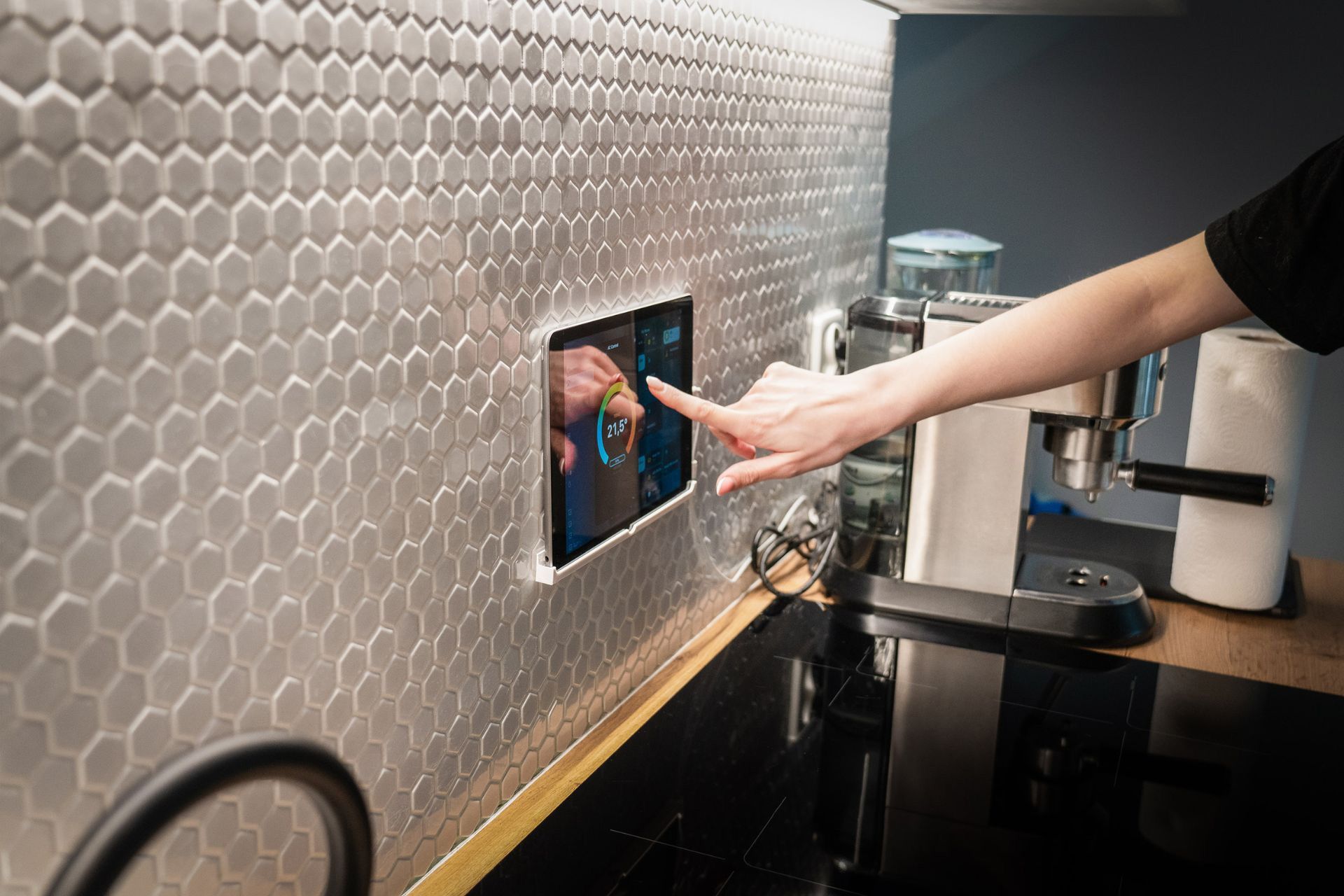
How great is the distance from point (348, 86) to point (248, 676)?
0.33 metres

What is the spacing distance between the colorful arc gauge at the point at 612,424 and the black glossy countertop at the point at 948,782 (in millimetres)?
259

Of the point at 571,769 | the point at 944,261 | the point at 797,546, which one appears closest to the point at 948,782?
the point at 571,769

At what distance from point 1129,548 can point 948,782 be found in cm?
69

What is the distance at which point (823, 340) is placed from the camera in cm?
149

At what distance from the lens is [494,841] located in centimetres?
85

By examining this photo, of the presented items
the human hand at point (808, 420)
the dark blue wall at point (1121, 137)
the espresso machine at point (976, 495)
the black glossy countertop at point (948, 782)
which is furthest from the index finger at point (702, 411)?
the dark blue wall at point (1121, 137)

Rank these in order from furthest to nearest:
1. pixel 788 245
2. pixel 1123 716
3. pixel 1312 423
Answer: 1. pixel 1312 423
2. pixel 788 245
3. pixel 1123 716

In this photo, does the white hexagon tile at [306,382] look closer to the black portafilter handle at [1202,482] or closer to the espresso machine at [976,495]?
the espresso machine at [976,495]

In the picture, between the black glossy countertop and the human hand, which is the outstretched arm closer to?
the human hand

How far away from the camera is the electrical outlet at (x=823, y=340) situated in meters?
1.48

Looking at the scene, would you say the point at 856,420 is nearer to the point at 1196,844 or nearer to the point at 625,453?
the point at 625,453

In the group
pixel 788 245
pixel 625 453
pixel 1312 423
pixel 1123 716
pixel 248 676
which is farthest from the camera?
pixel 1312 423

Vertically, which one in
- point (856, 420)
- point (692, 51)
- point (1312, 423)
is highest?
point (692, 51)

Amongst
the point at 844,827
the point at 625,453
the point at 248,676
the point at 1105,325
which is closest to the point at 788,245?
the point at 625,453
